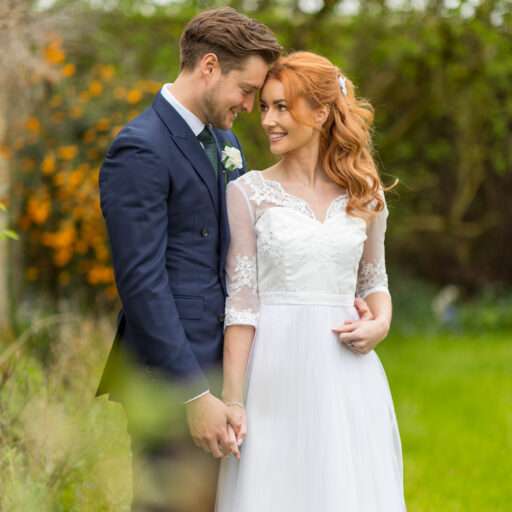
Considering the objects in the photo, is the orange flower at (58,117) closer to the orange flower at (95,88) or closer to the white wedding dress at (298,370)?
the orange flower at (95,88)

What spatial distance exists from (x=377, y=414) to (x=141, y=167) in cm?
104

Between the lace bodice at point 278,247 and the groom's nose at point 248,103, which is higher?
the groom's nose at point 248,103

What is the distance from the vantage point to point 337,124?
293 cm

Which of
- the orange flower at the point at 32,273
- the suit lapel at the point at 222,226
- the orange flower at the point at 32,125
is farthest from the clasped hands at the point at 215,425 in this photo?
the orange flower at the point at 32,273

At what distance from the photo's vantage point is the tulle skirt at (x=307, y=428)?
9.13 feet

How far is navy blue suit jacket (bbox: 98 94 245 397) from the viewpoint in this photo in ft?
8.52

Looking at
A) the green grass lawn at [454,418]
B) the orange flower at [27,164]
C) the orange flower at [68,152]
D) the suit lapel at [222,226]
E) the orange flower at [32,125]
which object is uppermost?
the orange flower at [32,125]

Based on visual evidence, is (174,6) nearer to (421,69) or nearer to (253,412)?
(421,69)

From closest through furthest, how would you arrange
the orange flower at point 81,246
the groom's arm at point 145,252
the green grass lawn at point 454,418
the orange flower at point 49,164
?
the groom's arm at point 145,252
the green grass lawn at point 454,418
the orange flower at point 49,164
the orange flower at point 81,246

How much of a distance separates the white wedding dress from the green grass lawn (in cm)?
185

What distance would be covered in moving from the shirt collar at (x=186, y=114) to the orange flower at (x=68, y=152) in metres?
4.15

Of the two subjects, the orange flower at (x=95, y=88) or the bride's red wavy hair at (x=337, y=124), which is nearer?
the bride's red wavy hair at (x=337, y=124)

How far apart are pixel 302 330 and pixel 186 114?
2.39ft

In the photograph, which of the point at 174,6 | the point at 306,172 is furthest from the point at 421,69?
the point at 306,172
